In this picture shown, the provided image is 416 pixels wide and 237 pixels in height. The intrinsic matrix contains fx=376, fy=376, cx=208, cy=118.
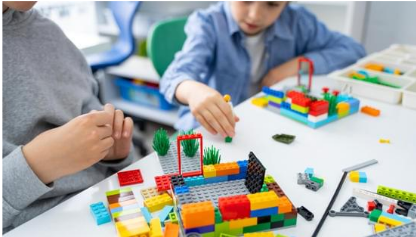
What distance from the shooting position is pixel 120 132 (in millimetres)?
616

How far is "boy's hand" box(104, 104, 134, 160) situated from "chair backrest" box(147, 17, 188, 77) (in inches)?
20.5

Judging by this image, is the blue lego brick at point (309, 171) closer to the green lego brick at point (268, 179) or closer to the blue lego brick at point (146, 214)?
the green lego brick at point (268, 179)

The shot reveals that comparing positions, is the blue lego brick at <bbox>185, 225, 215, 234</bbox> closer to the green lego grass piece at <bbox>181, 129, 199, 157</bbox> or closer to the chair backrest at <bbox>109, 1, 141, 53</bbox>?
the green lego grass piece at <bbox>181, 129, 199, 157</bbox>

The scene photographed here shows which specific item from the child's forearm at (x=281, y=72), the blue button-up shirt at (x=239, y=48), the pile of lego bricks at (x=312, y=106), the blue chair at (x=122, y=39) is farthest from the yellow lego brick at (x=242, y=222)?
the blue chair at (x=122, y=39)

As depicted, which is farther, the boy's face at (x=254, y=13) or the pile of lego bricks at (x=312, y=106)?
the boy's face at (x=254, y=13)

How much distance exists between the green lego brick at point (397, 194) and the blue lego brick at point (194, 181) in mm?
254

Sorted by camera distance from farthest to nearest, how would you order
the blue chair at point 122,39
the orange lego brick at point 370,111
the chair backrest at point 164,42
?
the blue chair at point 122,39
the chair backrest at point 164,42
the orange lego brick at point 370,111

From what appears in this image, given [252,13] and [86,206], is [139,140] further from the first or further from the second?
[86,206]

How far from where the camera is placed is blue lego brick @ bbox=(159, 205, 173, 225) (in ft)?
1.58

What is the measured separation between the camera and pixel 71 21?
2.07 metres

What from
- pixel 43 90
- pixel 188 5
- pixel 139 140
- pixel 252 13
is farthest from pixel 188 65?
pixel 188 5

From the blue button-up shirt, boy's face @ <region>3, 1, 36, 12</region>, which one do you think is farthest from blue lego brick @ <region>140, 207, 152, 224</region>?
the blue button-up shirt

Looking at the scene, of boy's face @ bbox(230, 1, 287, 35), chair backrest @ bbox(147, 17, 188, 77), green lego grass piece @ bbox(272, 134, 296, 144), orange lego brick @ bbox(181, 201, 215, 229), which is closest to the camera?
orange lego brick @ bbox(181, 201, 215, 229)

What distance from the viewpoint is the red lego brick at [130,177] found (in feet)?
1.85
